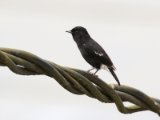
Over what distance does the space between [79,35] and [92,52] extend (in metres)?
0.27

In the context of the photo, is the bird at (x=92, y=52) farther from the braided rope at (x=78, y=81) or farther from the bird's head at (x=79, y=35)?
the braided rope at (x=78, y=81)

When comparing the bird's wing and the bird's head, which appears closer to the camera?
the bird's wing

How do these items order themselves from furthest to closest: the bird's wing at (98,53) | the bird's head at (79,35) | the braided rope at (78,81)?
the bird's head at (79,35)
the bird's wing at (98,53)
the braided rope at (78,81)

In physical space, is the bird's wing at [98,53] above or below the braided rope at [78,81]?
below

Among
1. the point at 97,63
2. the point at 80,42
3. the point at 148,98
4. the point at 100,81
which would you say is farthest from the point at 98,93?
the point at 80,42

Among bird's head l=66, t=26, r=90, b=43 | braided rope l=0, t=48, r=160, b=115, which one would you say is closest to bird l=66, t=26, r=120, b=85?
bird's head l=66, t=26, r=90, b=43

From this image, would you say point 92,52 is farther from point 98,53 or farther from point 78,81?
point 78,81

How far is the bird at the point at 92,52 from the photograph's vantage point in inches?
83.2

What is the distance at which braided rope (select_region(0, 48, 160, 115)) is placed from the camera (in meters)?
1.12

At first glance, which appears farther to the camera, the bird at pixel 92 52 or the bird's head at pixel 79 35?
the bird's head at pixel 79 35

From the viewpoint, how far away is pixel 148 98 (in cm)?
131

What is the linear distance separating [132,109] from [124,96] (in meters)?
0.09

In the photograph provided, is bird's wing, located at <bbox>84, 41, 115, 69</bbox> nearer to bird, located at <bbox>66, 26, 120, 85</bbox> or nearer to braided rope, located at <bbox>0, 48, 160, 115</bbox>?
bird, located at <bbox>66, 26, 120, 85</bbox>

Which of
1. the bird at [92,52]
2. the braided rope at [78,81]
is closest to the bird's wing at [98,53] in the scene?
the bird at [92,52]
